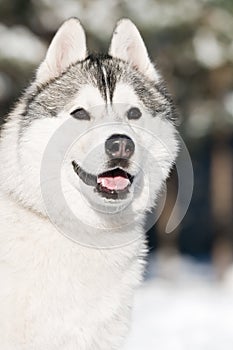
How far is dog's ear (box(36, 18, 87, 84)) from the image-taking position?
16.4ft

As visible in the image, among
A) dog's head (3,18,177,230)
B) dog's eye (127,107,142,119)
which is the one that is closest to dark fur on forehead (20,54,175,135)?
dog's head (3,18,177,230)

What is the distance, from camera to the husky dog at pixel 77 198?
4512 millimetres

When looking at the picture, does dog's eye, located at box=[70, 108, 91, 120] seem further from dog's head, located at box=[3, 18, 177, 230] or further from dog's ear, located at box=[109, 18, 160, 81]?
dog's ear, located at box=[109, 18, 160, 81]

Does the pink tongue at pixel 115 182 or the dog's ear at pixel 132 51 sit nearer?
the pink tongue at pixel 115 182

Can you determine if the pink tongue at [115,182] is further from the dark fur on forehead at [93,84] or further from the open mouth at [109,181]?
the dark fur on forehead at [93,84]

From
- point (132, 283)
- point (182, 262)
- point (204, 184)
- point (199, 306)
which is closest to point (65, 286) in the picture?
point (132, 283)

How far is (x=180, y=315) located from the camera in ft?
33.2

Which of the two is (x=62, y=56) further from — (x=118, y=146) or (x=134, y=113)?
(x=118, y=146)

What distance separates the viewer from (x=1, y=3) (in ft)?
42.0

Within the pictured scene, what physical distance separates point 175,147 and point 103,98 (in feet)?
2.02

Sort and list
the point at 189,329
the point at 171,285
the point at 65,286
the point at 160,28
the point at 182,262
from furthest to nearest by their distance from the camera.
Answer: the point at 182,262, the point at 171,285, the point at 160,28, the point at 189,329, the point at 65,286

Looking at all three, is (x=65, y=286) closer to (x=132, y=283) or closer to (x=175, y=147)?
(x=132, y=283)

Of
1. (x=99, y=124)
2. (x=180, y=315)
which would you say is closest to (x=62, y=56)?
(x=99, y=124)

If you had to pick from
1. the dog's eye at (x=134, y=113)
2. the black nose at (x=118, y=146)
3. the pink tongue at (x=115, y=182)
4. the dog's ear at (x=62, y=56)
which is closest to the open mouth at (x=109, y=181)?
the pink tongue at (x=115, y=182)
